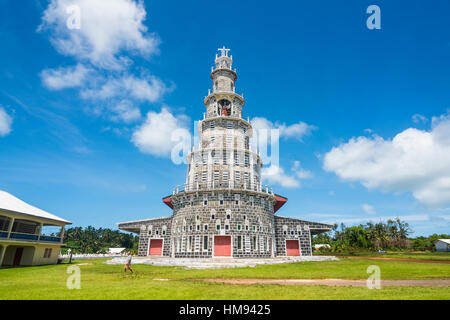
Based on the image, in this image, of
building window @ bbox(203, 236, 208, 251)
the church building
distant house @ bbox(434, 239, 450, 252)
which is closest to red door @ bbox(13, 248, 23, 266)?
the church building

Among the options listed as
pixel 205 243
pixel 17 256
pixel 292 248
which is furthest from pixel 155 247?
pixel 292 248

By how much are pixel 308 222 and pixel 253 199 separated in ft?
38.0

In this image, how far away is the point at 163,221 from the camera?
133 ft

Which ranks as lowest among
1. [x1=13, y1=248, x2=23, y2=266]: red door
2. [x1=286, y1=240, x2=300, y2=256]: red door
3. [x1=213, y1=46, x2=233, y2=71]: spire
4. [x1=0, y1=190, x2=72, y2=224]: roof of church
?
[x1=13, y1=248, x2=23, y2=266]: red door

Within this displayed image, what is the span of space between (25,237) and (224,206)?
2228 cm

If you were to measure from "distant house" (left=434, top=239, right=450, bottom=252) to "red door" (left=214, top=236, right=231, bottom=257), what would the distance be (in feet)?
266

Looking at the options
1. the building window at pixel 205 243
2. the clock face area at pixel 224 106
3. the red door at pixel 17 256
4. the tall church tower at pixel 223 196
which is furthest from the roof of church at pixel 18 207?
the clock face area at pixel 224 106

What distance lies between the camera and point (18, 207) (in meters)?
26.4

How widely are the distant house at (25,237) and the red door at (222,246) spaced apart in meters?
19.1

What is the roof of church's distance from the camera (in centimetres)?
2478

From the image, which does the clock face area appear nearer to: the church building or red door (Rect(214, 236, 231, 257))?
the church building

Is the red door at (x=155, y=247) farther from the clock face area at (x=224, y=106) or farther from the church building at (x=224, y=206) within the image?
the clock face area at (x=224, y=106)

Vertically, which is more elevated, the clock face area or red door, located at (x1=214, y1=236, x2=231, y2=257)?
the clock face area
